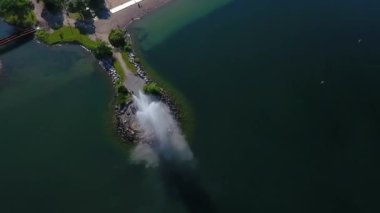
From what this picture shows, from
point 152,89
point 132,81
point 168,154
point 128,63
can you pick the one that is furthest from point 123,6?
point 168,154

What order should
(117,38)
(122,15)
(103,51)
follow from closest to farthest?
(103,51), (117,38), (122,15)

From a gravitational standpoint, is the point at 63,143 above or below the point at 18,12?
below

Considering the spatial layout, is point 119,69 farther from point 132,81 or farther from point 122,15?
point 122,15

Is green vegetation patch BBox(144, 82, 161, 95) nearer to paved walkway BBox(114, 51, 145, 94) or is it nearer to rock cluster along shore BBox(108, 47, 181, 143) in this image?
rock cluster along shore BBox(108, 47, 181, 143)

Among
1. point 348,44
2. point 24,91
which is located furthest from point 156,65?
point 348,44

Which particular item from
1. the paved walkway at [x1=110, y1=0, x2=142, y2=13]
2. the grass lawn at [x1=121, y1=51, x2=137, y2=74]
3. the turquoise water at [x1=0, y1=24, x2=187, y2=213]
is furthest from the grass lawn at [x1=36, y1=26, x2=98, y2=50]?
the paved walkway at [x1=110, y1=0, x2=142, y2=13]

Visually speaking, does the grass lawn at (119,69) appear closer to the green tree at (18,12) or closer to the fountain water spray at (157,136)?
the fountain water spray at (157,136)

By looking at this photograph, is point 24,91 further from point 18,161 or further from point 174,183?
point 174,183
